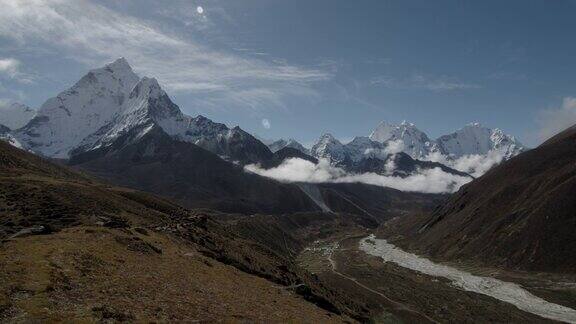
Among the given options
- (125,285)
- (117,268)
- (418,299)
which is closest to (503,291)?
(418,299)

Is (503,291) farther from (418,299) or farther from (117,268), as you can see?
(117,268)

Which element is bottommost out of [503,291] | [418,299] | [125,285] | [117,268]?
[418,299]

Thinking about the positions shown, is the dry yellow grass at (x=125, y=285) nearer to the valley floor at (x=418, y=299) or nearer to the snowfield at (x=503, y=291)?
the valley floor at (x=418, y=299)

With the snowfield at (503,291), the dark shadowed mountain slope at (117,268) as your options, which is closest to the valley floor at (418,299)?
the snowfield at (503,291)

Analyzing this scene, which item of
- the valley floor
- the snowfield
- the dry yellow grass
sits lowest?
the valley floor

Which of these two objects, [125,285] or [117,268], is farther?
[117,268]

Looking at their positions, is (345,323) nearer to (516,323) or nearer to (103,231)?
(103,231)

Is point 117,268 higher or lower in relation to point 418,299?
higher

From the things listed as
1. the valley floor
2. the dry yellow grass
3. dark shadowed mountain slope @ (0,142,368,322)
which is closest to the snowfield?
the valley floor

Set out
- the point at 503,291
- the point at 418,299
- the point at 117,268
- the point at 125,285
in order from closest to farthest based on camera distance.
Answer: the point at 125,285, the point at 117,268, the point at 418,299, the point at 503,291

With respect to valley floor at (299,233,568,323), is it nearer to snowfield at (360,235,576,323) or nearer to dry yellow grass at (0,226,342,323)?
snowfield at (360,235,576,323)

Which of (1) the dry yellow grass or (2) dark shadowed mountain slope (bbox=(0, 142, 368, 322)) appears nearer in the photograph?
(1) the dry yellow grass

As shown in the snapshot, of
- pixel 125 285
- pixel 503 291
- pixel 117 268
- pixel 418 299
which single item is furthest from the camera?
pixel 503 291

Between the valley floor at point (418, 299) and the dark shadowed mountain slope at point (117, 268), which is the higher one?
the dark shadowed mountain slope at point (117, 268)
